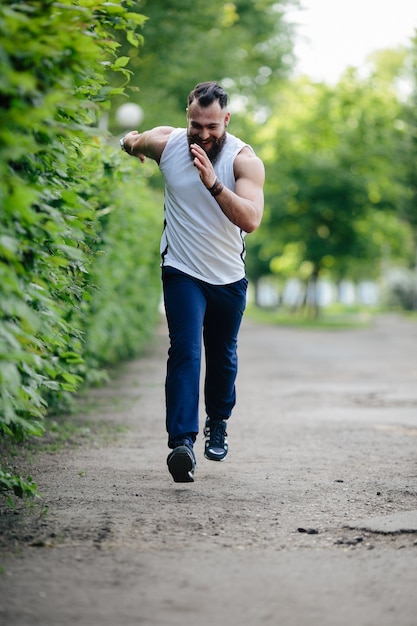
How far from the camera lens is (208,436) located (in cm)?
631

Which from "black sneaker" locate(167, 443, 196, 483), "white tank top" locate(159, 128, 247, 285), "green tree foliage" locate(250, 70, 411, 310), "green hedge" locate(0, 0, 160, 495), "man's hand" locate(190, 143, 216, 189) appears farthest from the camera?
"green tree foliage" locate(250, 70, 411, 310)

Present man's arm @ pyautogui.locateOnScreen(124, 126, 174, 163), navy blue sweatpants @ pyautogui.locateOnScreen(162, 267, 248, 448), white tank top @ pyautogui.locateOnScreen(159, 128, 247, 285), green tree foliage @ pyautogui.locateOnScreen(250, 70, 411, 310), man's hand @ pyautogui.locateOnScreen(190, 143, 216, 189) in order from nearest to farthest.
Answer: man's hand @ pyautogui.locateOnScreen(190, 143, 216, 189)
navy blue sweatpants @ pyautogui.locateOnScreen(162, 267, 248, 448)
white tank top @ pyautogui.locateOnScreen(159, 128, 247, 285)
man's arm @ pyautogui.locateOnScreen(124, 126, 174, 163)
green tree foliage @ pyautogui.locateOnScreen(250, 70, 411, 310)

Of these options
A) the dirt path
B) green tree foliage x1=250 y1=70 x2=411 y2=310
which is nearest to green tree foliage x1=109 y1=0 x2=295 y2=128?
green tree foliage x1=250 y1=70 x2=411 y2=310

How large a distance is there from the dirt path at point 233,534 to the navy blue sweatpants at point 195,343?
15.1 inches

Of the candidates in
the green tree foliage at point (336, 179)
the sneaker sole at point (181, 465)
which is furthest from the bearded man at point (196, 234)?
the green tree foliage at point (336, 179)

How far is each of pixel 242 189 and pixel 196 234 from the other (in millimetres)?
379

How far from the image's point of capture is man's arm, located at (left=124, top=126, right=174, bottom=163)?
588 cm

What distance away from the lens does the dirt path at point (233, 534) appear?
11.2ft

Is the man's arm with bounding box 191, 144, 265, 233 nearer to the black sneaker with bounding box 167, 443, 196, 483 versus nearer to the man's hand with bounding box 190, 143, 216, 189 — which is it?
the man's hand with bounding box 190, 143, 216, 189

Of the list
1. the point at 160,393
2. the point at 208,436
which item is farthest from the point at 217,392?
the point at 160,393

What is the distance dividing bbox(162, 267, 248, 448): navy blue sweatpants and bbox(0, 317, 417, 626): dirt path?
0.38 metres

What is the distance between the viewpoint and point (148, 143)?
5914 mm

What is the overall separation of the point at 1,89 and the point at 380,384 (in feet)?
33.0

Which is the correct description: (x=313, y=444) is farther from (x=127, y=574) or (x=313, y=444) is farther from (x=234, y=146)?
(x=127, y=574)
